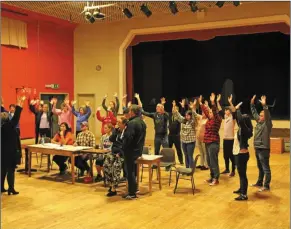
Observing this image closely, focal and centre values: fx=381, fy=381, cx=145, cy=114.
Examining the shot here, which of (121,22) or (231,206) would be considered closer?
(231,206)

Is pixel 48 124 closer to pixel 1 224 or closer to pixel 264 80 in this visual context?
pixel 1 224

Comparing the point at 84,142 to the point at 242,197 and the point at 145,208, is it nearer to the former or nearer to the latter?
the point at 145,208

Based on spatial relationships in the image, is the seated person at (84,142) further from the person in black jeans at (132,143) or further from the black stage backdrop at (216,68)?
the black stage backdrop at (216,68)

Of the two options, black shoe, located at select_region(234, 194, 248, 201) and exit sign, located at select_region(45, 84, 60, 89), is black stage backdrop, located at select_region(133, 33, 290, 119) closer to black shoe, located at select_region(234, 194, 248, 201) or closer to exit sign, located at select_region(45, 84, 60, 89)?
exit sign, located at select_region(45, 84, 60, 89)

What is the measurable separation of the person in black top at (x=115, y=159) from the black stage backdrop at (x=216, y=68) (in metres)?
7.83

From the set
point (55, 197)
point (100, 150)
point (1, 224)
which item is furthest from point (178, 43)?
point (1, 224)

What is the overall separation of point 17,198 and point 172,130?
3776 millimetres

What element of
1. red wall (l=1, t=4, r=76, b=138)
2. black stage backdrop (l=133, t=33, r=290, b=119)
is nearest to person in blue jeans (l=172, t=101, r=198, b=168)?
black stage backdrop (l=133, t=33, r=290, b=119)

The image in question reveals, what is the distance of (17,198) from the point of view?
231 inches

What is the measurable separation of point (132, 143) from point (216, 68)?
28.7 ft

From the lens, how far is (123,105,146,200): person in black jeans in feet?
18.7

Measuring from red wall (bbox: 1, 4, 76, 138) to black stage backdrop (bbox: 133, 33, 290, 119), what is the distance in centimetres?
268

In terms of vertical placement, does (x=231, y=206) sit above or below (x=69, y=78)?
below

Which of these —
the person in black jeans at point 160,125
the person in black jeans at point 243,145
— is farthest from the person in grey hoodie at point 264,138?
the person in black jeans at point 160,125
